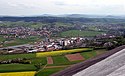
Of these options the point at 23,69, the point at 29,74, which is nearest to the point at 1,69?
the point at 23,69

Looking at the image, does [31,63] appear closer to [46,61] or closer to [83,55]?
[46,61]

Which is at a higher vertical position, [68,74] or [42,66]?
[68,74]

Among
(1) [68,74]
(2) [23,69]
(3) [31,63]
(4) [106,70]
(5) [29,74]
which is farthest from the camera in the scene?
(3) [31,63]

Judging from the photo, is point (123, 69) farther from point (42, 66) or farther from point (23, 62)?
point (23, 62)

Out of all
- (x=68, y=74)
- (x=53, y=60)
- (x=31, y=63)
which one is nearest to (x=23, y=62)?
(x=31, y=63)

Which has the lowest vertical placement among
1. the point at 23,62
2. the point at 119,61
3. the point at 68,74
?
the point at 23,62

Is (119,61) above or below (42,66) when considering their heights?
above

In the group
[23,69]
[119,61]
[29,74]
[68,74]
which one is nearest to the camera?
[119,61]

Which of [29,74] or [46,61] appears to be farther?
[46,61]

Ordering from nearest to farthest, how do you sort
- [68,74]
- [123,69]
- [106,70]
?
1. [123,69]
2. [106,70]
3. [68,74]
